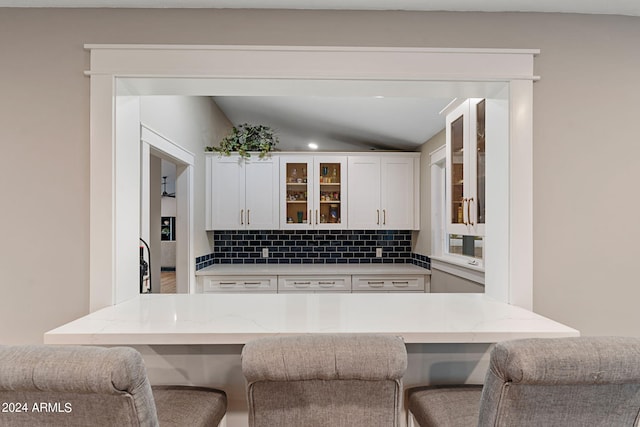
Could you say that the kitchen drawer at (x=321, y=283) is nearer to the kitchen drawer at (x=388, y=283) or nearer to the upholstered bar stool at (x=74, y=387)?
the kitchen drawer at (x=388, y=283)

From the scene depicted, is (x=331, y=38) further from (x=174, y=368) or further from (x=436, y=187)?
(x=436, y=187)

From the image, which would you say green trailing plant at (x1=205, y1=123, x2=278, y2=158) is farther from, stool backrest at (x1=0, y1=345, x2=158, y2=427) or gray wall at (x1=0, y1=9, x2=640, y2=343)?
stool backrest at (x1=0, y1=345, x2=158, y2=427)

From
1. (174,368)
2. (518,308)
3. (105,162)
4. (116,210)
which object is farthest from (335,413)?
(105,162)

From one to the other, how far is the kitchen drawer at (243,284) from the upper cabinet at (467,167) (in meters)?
2.16

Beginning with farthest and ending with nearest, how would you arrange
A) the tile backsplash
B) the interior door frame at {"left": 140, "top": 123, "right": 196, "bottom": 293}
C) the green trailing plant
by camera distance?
the tile backsplash → the green trailing plant → the interior door frame at {"left": 140, "top": 123, "right": 196, "bottom": 293}

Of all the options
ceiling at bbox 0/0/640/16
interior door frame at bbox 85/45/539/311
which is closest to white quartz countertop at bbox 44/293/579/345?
interior door frame at bbox 85/45/539/311

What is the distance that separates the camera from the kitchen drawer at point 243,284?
13.2 ft

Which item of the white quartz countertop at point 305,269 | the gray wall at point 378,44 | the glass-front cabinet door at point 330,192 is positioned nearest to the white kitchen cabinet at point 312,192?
the glass-front cabinet door at point 330,192

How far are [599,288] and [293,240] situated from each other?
336cm

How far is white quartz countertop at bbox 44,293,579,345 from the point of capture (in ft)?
4.01

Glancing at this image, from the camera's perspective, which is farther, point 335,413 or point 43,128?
point 43,128

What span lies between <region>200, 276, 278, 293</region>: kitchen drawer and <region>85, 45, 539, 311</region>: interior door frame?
2.36 m

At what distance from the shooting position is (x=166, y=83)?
1.68m

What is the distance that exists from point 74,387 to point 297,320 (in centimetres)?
70
